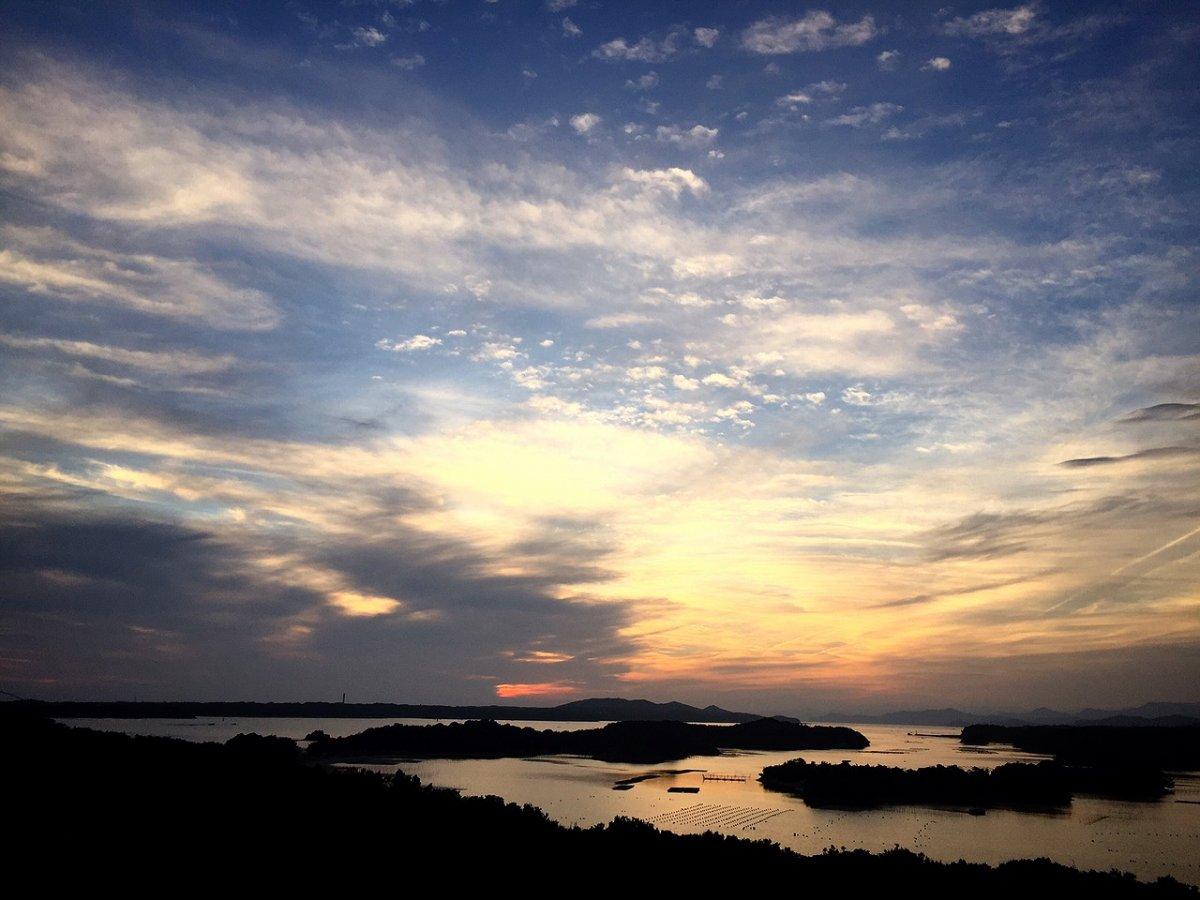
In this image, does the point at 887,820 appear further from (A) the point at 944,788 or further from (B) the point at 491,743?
(B) the point at 491,743

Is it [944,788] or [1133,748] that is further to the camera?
[1133,748]

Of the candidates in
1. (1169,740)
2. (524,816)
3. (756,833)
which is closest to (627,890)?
(524,816)

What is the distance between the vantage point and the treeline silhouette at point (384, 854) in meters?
40.8

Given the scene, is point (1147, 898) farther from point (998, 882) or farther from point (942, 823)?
point (942, 823)

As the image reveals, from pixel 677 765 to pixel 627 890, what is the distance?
130m

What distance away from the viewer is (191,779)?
7012cm

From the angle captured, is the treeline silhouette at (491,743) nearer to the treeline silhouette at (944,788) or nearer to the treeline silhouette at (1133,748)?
the treeline silhouette at (944,788)

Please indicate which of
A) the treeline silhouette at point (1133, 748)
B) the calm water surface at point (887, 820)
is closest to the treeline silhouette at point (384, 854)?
the calm water surface at point (887, 820)

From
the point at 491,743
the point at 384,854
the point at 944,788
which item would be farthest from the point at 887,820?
the point at 491,743

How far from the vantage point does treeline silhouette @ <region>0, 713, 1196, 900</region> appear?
134 feet

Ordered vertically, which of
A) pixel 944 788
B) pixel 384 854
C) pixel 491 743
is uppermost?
pixel 384 854

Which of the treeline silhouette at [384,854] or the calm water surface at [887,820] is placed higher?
the treeline silhouette at [384,854]

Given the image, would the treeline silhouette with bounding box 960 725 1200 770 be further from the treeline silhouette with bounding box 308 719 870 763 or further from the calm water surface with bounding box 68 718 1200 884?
the treeline silhouette with bounding box 308 719 870 763

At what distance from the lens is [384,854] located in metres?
48.8
